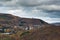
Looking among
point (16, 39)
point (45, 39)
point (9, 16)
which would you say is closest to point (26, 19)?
point (9, 16)

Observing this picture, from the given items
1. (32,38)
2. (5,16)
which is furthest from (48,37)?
(5,16)

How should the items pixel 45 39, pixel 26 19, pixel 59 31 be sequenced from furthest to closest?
1. pixel 26 19
2. pixel 59 31
3. pixel 45 39

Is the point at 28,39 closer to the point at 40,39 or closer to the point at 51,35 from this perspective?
the point at 40,39

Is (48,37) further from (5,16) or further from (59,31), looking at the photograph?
(5,16)

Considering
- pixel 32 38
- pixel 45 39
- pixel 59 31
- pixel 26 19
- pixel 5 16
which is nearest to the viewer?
pixel 45 39

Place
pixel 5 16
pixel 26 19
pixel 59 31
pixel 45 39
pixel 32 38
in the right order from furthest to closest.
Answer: pixel 5 16
pixel 26 19
pixel 59 31
pixel 32 38
pixel 45 39

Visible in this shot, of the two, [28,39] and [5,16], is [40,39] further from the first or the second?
[5,16]

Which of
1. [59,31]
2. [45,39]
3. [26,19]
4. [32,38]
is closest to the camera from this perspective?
[45,39]

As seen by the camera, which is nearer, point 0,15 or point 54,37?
point 54,37

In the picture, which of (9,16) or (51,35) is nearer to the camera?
(51,35)
